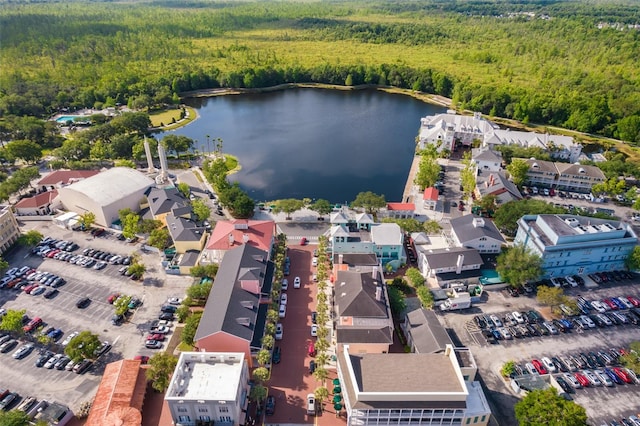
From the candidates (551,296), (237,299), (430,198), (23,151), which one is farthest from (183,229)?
(23,151)

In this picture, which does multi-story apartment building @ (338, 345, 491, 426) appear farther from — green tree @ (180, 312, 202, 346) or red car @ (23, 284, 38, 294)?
red car @ (23, 284, 38, 294)

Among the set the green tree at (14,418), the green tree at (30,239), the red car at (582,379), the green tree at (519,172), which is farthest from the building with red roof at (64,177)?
the red car at (582,379)

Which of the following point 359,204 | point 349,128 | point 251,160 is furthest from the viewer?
point 349,128

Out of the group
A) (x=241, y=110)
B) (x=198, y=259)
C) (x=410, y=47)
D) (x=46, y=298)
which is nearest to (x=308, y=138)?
(x=241, y=110)

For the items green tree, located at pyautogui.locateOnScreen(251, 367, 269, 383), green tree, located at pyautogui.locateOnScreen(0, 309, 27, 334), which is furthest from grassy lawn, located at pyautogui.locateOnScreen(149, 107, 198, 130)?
green tree, located at pyautogui.locateOnScreen(251, 367, 269, 383)

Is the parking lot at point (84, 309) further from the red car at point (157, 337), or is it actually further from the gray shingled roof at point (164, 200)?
the gray shingled roof at point (164, 200)

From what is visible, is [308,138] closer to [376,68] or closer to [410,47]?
[376,68]
